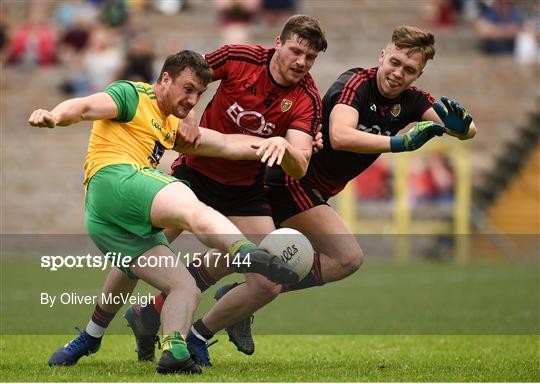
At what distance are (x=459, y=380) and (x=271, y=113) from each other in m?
2.32

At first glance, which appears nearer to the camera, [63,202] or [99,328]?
[99,328]

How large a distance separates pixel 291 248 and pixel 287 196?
1788 mm

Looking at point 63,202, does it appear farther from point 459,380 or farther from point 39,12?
point 459,380

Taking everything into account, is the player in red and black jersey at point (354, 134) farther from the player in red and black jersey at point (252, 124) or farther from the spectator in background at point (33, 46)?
the spectator in background at point (33, 46)

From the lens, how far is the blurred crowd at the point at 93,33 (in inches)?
963

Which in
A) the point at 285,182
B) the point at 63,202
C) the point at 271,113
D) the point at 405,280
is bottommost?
the point at 63,202

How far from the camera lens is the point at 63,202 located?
23.4m

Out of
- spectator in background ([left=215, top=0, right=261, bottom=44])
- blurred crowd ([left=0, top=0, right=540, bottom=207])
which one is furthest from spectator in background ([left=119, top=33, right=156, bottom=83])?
spectator in background ([left=215, top=0, right=261, bottom=44])

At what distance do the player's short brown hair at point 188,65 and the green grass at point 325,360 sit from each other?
1.91 metres

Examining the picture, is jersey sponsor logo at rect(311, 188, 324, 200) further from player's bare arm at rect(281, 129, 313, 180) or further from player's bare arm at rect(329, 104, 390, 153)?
player's bare arm at rect(281, 129, 313, 180)

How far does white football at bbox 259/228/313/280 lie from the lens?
284 inches

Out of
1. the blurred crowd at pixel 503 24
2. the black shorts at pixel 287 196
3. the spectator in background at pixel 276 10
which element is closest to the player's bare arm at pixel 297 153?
the black shorts at pixel 287 196

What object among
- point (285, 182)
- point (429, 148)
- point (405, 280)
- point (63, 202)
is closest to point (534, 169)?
point (429, 148)

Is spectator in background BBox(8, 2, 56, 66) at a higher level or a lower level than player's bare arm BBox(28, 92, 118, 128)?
lower
